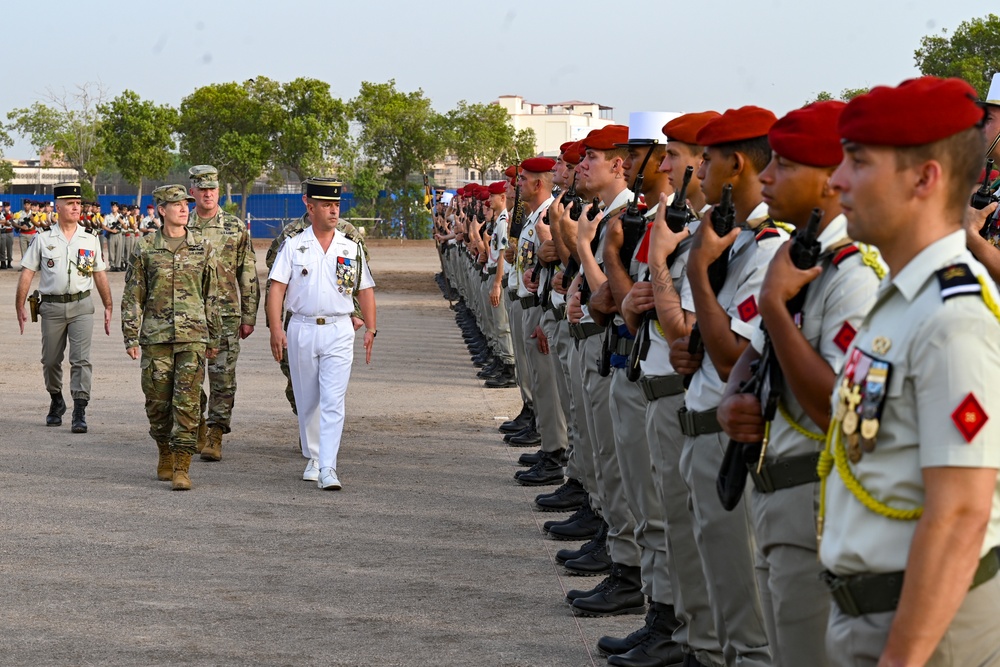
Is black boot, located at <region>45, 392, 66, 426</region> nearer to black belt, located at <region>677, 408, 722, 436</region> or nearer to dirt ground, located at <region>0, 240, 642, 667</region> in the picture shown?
dirt ground, located at <region>0, 240, 642, 667</region>

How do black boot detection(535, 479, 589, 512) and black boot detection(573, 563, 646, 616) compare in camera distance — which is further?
black boot detection(535, 479, 589, 512)

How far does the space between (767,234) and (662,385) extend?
1211mm

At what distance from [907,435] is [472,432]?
384 inches

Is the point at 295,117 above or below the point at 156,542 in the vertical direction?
above

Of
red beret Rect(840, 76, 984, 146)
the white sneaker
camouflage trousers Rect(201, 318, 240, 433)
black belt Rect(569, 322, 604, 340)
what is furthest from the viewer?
camouflage trousers Rect(201, 318, 240, 433)

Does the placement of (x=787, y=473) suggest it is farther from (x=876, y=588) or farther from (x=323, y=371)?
(x=323, y=371)

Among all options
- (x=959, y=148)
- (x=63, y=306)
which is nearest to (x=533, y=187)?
(x=63, y=306)

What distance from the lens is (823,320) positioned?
352 cm

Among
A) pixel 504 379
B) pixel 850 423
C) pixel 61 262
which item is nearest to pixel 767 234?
pixel 850 423

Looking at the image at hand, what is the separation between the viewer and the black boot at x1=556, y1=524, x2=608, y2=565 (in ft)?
24.0

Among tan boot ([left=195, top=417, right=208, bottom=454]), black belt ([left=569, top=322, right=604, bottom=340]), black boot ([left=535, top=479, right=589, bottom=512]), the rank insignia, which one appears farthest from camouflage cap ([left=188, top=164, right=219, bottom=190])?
the rank insignia

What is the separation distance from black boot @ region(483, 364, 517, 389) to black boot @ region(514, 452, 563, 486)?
5.52 meters

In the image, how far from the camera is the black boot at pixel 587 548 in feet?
24.0

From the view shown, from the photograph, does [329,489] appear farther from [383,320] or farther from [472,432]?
[383,320]
